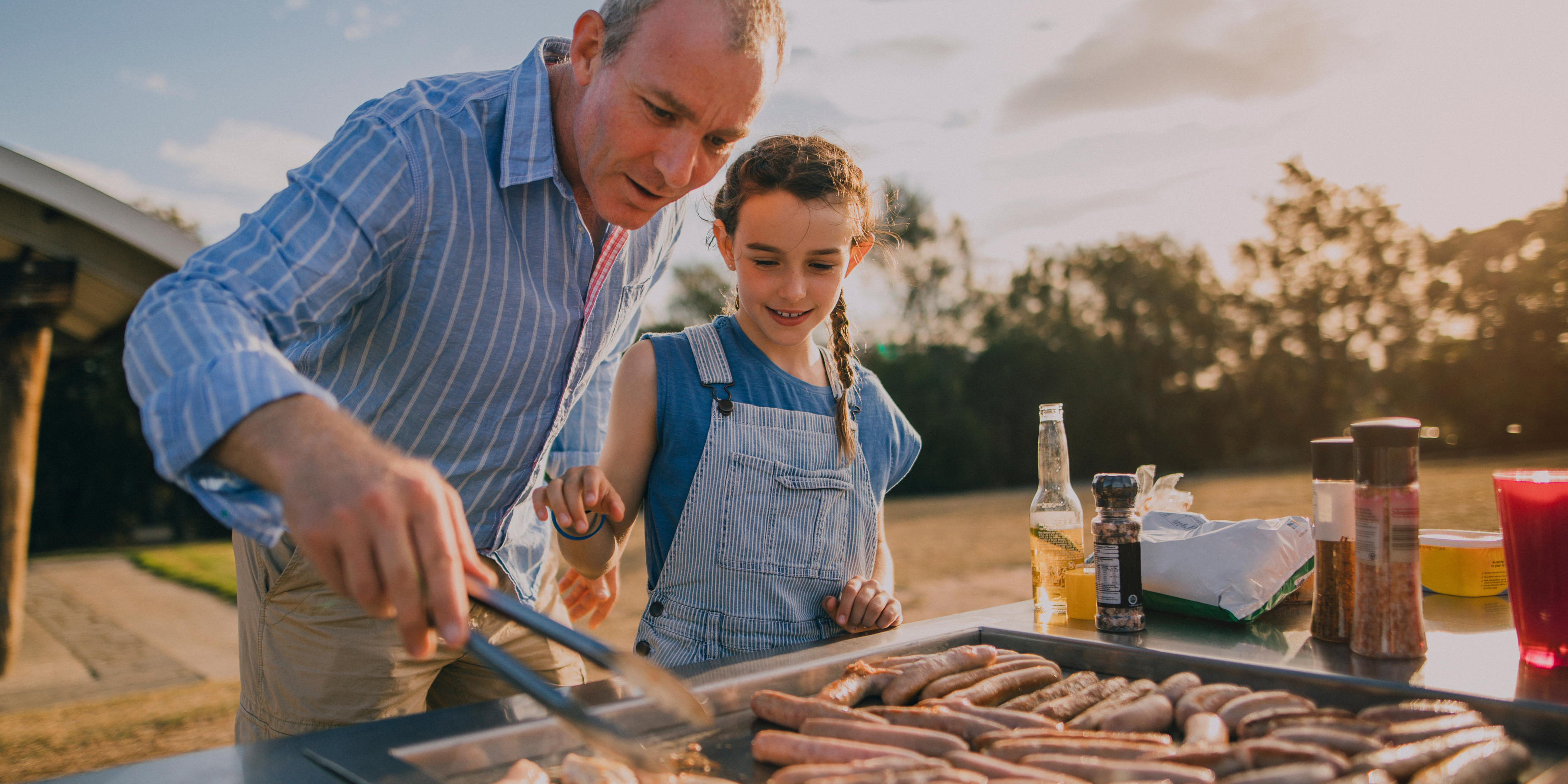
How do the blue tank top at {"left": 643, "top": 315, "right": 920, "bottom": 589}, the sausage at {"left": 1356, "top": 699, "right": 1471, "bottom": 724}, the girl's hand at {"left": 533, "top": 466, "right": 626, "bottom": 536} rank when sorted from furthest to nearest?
the blue tank top at {"left": 643, "top": 315, "right": 920, "bottom": 589}, the girl's hand at {"left": 533, "top": 466, "right": 626, "bottom": 536}, the sausage at {"left": 1356, "top": 699, "right": 1471, "bottom": 724}

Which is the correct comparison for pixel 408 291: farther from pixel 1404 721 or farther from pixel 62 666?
pixel 62 666

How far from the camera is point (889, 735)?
1.36 metres

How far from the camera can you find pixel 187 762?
46.0 inches

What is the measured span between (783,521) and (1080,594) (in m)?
0.71

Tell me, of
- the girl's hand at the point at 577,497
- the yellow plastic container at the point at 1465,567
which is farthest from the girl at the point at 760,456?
the yellow plastic container at the point at 1465,567

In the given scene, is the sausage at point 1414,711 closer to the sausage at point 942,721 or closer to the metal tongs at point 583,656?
the sausage at point 942,721

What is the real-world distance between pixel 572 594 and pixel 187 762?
128 cm

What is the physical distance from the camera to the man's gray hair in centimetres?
183

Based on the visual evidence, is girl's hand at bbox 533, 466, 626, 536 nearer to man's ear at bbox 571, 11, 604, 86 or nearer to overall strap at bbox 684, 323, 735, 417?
overall strap at bbox 684, 323, 735, 417

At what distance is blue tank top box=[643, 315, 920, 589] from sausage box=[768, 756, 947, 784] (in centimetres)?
97

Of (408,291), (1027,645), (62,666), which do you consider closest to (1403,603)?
(1027,645)

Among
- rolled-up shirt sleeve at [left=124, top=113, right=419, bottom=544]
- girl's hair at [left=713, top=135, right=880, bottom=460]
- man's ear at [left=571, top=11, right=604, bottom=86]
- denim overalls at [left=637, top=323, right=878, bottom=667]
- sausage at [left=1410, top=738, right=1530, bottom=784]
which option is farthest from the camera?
girl's hair at [left=713, top=135, right=880, bottom=460]

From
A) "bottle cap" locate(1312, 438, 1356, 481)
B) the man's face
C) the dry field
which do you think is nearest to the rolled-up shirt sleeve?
the man's face

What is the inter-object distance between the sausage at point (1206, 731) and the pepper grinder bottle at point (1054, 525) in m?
0.74
